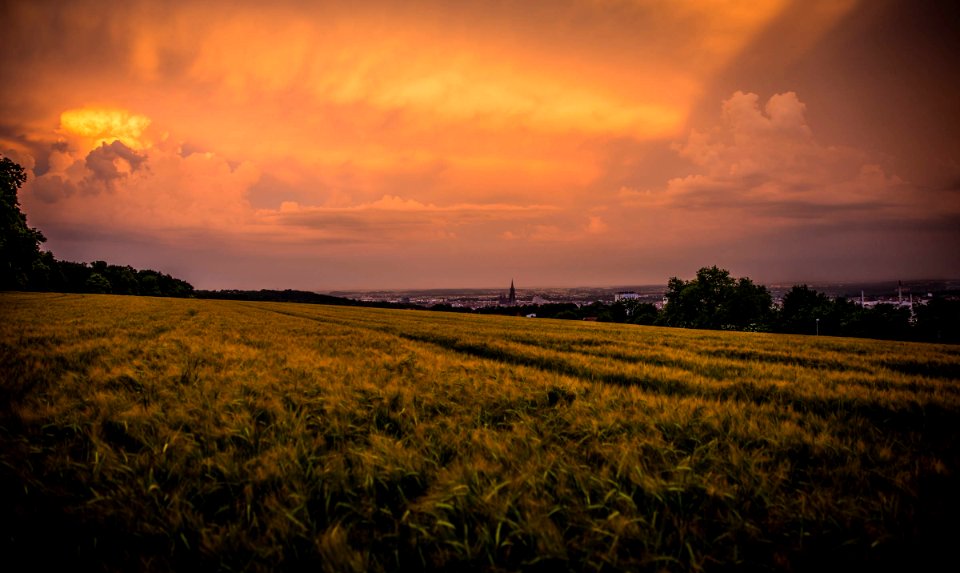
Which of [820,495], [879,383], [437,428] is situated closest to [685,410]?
[820,495]

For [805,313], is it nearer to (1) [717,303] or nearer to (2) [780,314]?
(2) [780,314]

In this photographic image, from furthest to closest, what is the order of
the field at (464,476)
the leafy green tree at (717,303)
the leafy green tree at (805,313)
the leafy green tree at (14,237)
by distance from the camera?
1. the leafy green tree at (805,313)
2. the leafy green tree at (717,303)
3. the leafy green tree at (14,237)
4. the field at (464,476)

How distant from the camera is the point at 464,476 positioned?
2.60m

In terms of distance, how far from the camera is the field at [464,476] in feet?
6.31

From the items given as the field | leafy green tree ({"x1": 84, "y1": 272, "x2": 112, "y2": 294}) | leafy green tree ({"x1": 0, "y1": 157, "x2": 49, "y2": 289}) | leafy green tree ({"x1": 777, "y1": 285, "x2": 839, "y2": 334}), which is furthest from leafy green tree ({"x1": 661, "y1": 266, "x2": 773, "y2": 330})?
leafy green tree ({"x1": 84, "y1": 272, "x2": 112, "y2": 294})

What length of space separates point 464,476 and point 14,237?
54.4 m

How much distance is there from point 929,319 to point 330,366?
11283 centimetres

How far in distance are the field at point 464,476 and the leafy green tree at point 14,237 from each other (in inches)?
1734

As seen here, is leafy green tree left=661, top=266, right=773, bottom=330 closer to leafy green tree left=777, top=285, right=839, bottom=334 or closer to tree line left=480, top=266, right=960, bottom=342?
tree line left=480, top=266, right=960, bottom=342

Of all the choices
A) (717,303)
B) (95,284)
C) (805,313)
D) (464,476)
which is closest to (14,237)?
(464,476)

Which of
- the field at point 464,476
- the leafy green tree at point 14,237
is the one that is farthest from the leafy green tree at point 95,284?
the field at point 464,476

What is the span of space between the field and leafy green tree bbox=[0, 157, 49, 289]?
44042 millimetres

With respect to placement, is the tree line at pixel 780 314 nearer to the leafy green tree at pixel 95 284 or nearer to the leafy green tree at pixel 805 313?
the leafy green tree at pixel 805 313

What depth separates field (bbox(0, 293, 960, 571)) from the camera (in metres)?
1.92
